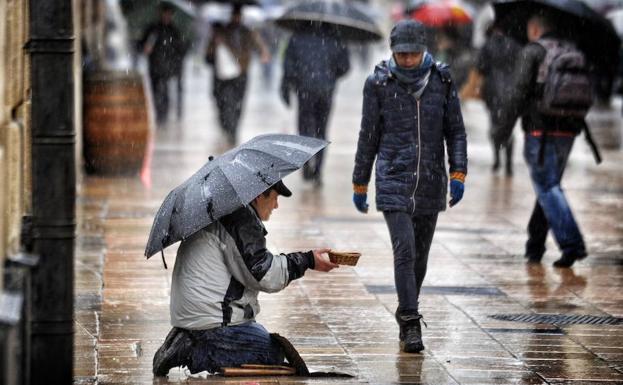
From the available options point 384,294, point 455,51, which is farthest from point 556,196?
point 455,51

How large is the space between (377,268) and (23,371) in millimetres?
5040

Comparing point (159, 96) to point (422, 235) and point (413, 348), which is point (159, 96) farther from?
point (413, 348)

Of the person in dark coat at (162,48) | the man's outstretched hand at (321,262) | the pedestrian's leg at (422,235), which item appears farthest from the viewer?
the person in dark coat at (162,48)

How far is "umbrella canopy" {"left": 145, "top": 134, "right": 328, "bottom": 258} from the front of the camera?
6453 millimetres

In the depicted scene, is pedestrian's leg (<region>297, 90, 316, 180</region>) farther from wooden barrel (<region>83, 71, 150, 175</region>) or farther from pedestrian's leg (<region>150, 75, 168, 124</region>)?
pedestrian's leg (<region>150, 75, 168, 124</region>)

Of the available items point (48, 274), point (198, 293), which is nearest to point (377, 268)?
point (198, 293)

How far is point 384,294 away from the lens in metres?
9.12

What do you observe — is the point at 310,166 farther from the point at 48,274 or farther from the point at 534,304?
the point at 48,274

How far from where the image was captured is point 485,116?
91.0 feet

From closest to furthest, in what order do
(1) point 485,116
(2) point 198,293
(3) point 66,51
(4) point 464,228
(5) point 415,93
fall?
(3) point 66,51, (2) point 198,293, (5) point 415,93, (4) point 464,228, (1) point 485,116

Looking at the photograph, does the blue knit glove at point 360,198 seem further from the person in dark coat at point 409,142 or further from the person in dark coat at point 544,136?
the person in dark coat at point 544,136

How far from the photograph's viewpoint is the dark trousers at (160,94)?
2261 cm

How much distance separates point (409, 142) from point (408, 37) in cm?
55

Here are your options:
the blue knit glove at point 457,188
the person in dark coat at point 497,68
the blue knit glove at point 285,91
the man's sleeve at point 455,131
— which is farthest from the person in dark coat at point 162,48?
the blue knit glove at point 457,188
